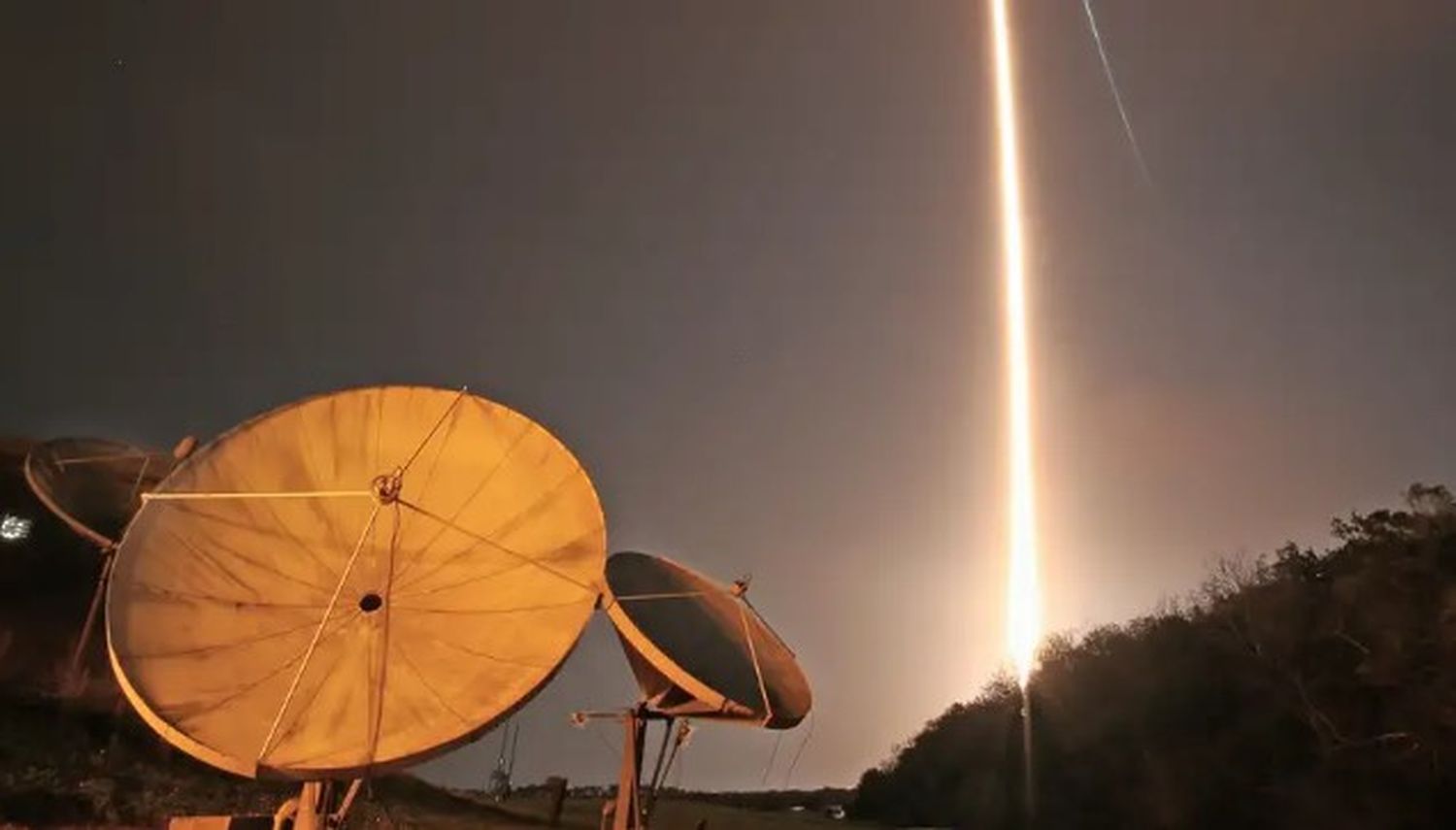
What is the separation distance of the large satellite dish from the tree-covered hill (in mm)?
34907

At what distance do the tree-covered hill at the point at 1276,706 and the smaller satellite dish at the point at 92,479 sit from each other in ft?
127

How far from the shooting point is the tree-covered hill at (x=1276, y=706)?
3859 cm

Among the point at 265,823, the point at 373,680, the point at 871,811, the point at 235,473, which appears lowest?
the point at 265,823

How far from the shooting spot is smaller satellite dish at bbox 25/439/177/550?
1197 inches

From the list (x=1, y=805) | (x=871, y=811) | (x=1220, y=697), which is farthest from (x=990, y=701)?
(x=1, y=805)

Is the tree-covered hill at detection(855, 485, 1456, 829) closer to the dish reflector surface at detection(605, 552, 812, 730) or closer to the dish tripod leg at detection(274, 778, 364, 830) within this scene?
the dish reflector surface at detection(605, 552, 812, 730)

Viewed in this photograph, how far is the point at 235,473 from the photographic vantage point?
479 inches

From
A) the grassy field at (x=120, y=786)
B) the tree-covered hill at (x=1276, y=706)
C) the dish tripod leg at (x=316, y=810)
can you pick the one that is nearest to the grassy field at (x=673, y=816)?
the grassy field at (x=120, y=786)

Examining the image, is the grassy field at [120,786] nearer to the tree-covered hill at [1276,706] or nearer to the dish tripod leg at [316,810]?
the dish tripod leg at [316,810]

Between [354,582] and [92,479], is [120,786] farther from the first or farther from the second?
[354,582]

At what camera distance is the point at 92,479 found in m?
32.3

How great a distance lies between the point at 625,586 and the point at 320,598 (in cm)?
526

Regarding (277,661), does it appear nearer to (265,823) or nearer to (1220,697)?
(265,823)

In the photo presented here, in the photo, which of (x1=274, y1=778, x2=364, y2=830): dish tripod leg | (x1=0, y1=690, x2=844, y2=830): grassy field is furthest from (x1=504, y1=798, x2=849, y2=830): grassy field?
(x1=274, y1=778, x2=364, y2=830): dish tripod leg
